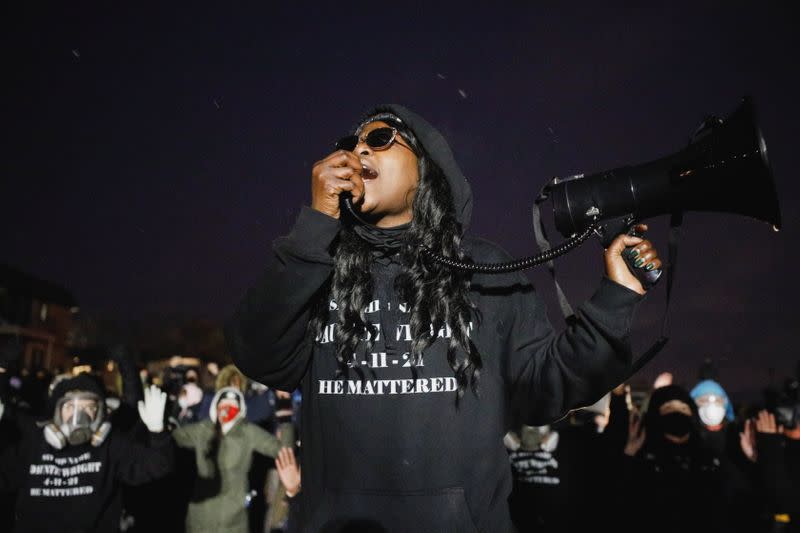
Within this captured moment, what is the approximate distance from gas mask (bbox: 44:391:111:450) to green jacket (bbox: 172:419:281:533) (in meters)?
1.50

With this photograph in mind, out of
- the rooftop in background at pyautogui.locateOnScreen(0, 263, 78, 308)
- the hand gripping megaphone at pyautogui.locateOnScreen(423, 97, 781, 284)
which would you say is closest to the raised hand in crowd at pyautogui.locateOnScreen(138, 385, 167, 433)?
the hand gripping megaphone at pyautogui.locateOnScreen(423, 97, 781, 284)

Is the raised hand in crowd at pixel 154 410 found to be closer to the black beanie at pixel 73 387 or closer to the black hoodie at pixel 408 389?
the black beanie at pixel 73 387

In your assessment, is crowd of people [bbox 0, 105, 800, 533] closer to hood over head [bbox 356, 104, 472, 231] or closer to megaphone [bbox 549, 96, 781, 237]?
hood over head [bbox 356, 104, 472, 231]

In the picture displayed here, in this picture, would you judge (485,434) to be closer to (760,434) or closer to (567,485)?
(760,434)

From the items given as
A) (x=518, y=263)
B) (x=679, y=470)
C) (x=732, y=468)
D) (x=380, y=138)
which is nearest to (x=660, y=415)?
(x=679, y=470)

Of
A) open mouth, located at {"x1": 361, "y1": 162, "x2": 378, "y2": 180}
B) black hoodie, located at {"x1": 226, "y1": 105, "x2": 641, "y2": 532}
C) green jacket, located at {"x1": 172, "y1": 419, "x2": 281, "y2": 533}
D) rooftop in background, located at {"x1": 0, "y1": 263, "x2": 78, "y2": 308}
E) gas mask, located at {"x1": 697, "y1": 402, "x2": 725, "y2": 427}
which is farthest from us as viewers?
rooftop in background, located at {"x1": 0, "y1": 263, "x2": 78, "y2": 308}

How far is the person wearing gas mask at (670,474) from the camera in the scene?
208 inches

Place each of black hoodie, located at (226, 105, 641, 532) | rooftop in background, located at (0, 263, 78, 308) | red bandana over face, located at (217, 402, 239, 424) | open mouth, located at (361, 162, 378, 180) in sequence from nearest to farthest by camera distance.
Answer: black hoodie, located at (226, 105, 641, 532)
open mouth, located at (361, 162, 378, 180)
red bandana over face, located at (217, 402, 239, 424)
rooftop in background, located at (0, 263, 78, 308)

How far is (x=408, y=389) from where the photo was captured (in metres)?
1.90

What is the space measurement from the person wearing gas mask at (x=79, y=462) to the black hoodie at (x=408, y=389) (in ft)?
13.7

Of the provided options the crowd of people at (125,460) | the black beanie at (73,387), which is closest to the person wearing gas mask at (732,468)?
the crowd of people at (125,460)

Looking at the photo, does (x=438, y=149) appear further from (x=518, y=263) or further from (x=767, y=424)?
(x=767, y=424)

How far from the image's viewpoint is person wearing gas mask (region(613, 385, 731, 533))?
17.3ft

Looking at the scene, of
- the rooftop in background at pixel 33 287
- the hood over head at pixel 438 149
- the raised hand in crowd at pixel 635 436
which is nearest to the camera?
the hood over head at pixel 438 149
